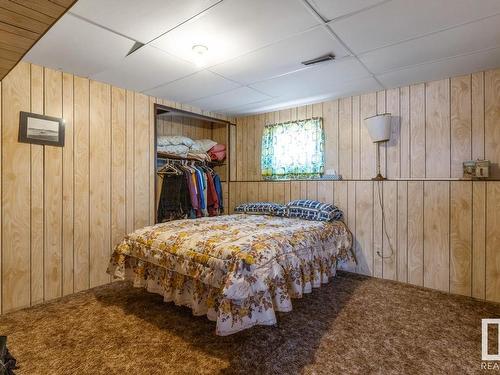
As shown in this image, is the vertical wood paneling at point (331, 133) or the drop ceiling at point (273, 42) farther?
the vertical wood paneling at point (331, 133)

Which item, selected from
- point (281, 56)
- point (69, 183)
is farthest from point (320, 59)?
point (69, 183)

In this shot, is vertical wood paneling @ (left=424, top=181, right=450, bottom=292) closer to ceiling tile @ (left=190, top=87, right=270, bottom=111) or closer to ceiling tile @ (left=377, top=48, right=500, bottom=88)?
ceiling tile @ (left=377, top=48, right=500, bottom=88)

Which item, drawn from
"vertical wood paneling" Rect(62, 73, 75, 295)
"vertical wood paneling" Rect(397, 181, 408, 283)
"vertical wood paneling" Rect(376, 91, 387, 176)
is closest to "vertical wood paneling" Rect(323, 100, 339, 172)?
"vertical wood paneling" Rect(376, 91, 387, 176)

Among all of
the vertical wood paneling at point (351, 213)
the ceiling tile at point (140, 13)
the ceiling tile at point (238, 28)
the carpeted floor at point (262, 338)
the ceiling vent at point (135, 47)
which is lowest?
the carpeted floor at point (262, 338)

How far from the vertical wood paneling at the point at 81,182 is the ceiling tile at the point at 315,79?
1.82 meters

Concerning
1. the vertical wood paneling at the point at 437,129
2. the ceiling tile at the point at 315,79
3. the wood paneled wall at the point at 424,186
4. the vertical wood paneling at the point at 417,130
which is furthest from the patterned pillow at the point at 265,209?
the vertical wood paneling at the point at 437,129

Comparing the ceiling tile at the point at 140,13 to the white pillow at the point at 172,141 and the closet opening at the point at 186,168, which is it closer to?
the closet opening at the point at 186,168

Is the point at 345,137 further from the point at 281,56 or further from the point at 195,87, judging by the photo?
the point at 195,87

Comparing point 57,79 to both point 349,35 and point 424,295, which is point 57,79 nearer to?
point 349,35

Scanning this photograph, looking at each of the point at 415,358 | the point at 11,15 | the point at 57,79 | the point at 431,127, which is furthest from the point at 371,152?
the point at 57,79

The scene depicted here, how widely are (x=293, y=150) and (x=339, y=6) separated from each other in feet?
7.45

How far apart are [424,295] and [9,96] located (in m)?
4.31

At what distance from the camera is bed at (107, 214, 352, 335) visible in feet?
5.71

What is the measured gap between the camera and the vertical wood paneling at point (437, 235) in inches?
110
